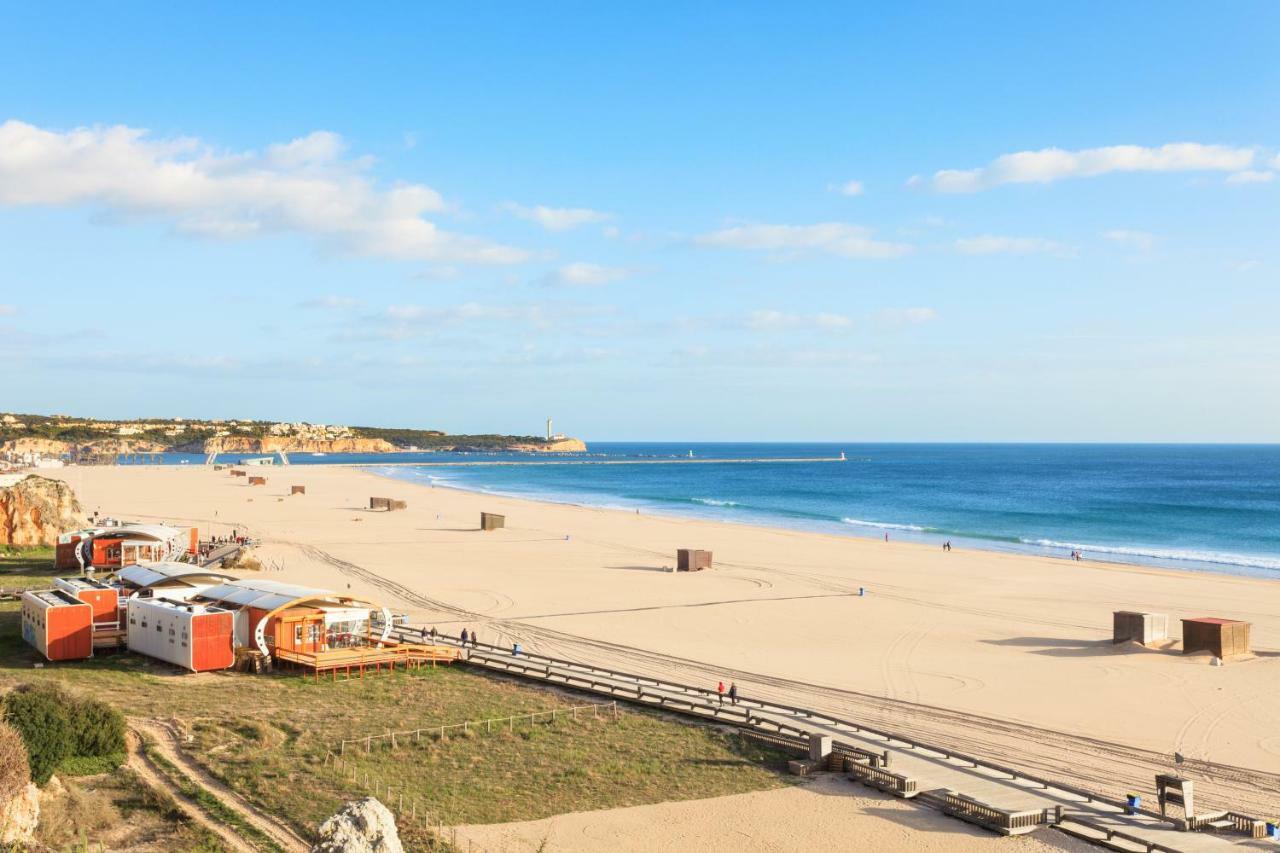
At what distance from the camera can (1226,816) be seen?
16.9 m

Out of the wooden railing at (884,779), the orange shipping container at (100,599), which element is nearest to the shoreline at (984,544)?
the wooden railing at (884,779)

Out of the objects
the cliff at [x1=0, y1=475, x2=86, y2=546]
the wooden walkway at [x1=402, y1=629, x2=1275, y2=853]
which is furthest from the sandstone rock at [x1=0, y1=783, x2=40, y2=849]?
the cliff at [x1=0, y1=475, x2=86, y2=546]

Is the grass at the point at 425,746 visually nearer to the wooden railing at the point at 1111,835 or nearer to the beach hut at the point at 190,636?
the beach hut at the point at 190,636

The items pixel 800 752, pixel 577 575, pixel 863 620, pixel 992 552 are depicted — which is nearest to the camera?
pixel 800 752

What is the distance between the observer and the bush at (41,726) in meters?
16.8

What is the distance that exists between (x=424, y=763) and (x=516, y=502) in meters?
79.3

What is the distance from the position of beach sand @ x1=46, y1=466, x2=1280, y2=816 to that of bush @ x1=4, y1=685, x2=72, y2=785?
48.7 ft

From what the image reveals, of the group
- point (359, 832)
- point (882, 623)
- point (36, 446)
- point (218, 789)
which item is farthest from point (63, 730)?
point (36, 446)

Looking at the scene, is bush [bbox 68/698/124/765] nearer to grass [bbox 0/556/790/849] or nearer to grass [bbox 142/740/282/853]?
grass [bbox 142/740/282/853]

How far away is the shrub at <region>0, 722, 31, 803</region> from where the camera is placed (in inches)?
557

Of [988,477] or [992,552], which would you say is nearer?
[992,552]

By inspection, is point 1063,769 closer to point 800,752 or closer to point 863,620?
point 800,752

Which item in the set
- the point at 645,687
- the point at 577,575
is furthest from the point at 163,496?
the point at 645,687

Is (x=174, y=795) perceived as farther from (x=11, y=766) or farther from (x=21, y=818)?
(x=11, y=766)
